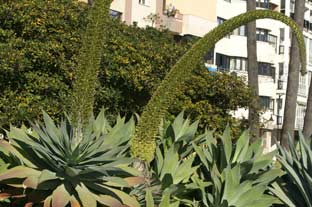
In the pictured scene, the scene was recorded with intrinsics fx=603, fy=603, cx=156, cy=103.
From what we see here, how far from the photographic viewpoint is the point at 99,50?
166 inches

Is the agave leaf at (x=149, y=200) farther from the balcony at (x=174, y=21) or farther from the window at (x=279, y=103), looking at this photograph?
the window at (x=279, y=103)

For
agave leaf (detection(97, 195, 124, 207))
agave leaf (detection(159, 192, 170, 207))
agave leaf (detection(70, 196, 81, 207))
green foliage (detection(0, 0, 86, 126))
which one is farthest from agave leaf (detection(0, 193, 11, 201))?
green foliage (detection(0, 0, 86, 126))

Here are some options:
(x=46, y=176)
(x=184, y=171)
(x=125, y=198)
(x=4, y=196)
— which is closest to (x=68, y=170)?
(x=46, y=176)

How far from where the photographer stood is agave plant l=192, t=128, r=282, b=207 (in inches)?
202

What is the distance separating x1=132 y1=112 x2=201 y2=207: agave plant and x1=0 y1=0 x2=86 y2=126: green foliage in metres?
4.78

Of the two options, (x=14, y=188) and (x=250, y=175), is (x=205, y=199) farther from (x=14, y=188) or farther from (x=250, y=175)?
(x=14, y=188)

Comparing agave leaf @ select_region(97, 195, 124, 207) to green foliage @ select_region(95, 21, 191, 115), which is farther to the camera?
green foliage @ select_region(95, 21, 191, 115)

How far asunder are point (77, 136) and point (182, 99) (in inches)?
376

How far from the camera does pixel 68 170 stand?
4262mm

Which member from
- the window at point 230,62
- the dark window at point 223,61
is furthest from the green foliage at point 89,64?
the dark window at point 223,61

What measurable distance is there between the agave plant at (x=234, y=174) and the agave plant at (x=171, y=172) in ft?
0.46

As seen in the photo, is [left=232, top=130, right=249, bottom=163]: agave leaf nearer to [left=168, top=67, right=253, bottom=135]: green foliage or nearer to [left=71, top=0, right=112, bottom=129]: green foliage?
[left=71, top=0, right=112, bottom=129]: green foliage

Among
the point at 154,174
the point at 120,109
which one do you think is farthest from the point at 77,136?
the point at 120,109

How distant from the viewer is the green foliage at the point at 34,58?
34.1ft
